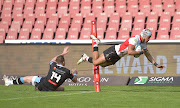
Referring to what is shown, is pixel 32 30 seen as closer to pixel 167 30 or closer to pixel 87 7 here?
pixel 87 7

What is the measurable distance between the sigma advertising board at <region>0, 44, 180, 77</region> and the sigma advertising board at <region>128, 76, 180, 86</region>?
0.95m

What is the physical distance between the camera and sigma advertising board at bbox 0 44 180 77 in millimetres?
17641

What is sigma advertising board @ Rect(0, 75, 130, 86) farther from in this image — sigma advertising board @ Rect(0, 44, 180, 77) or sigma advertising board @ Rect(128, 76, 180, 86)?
sigma advertising board @ Rect(0, 44, 180, 77)

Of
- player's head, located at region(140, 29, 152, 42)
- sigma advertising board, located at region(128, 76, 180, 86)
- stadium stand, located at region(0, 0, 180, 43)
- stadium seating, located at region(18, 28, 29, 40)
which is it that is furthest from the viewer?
stadium seating, located at region(18, 28, 29, 40)

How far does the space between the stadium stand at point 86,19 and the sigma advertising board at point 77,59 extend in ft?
4.06

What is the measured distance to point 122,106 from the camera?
304 inches

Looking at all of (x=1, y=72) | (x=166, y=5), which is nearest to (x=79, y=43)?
(x=1, y=72)

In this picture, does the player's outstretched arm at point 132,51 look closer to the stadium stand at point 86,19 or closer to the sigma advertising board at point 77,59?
the sigma advertising board at point 77,59

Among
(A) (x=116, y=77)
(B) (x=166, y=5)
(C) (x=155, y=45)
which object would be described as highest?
(B) (x=166, y=5)

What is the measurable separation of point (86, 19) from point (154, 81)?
579cm

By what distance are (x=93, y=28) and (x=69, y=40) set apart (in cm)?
667

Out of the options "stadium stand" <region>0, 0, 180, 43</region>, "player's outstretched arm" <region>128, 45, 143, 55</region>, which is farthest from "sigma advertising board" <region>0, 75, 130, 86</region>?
"player's outstretched arm" <region>128, 45, 143, 55</region>

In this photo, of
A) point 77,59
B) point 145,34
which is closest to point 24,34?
point 77,59

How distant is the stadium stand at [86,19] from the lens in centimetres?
1955
